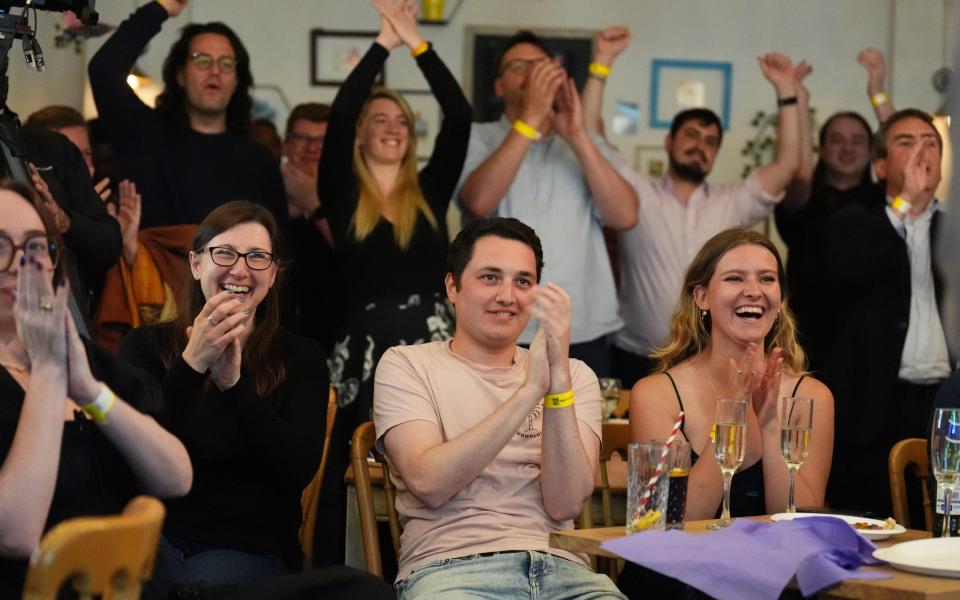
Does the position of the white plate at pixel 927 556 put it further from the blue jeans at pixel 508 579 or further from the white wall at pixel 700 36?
the white wall at pixel 700 36

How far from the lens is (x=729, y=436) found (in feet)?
8.13

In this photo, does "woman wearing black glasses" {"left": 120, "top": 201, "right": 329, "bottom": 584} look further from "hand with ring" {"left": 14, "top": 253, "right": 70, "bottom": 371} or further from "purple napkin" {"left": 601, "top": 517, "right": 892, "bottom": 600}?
"purple napkin" {"left": 601, "top": 517, "right": 892, "bottom": 600}

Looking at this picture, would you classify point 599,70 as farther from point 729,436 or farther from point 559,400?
point 729,436

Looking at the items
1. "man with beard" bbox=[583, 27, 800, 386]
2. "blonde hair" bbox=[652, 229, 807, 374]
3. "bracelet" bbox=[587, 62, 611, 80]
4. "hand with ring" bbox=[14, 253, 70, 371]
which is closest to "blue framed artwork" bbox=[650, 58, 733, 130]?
"man with beard" bbox=[583, 27, 800, 386]

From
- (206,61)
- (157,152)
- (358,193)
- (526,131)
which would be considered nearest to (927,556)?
(358,193)

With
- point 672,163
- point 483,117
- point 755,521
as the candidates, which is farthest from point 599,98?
point 755,521

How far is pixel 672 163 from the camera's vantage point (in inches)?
197

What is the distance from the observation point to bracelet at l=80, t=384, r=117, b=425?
1.92 meters

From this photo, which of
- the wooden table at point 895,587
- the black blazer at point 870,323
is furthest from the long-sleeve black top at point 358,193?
the wooden table at point 895,587

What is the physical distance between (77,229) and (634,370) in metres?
2.14

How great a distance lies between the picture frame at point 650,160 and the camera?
273 inches

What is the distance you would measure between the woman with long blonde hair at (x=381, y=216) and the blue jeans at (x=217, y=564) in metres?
0.99

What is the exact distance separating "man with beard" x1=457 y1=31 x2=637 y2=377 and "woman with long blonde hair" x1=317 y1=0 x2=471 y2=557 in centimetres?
28

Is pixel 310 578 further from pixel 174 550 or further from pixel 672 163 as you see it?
pixel 672 163
